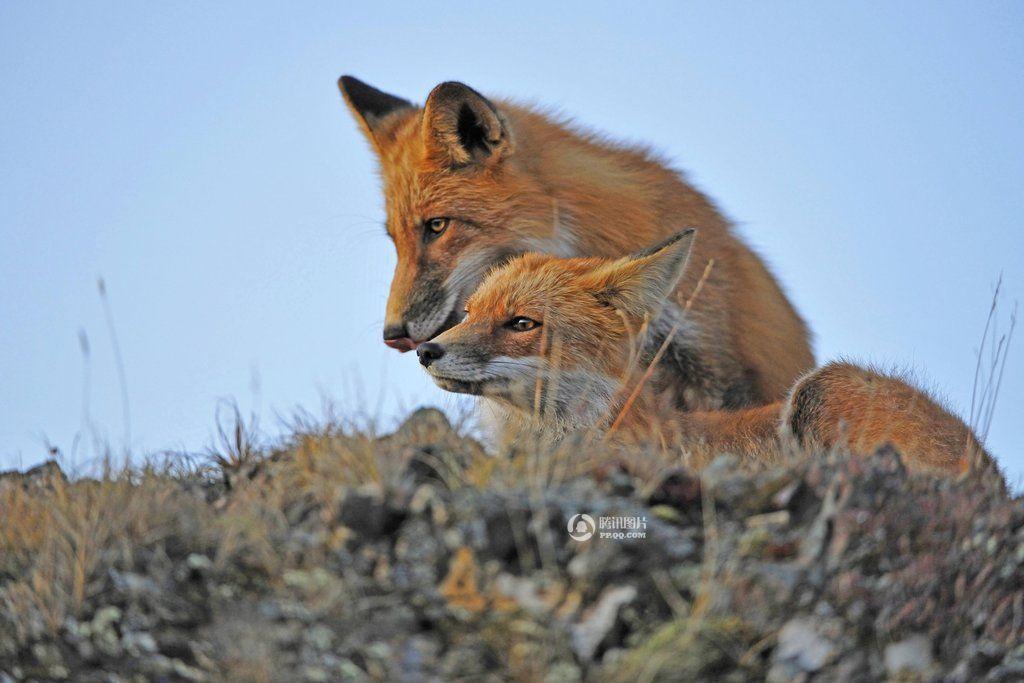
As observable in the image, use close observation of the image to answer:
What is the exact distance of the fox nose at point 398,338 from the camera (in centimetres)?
694

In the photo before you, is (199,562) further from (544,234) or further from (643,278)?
(544,234)

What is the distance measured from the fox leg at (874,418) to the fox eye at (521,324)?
5.07 feet

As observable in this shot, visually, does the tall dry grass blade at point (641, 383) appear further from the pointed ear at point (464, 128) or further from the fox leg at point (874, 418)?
the pointed ear at point (464, 128)

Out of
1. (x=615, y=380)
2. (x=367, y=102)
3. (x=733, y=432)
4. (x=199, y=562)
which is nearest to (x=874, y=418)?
(x=733, y=432)

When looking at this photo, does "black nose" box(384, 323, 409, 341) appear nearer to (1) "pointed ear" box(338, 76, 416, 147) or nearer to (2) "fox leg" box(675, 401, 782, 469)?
(2) "fox leg" box(675, 401, 782, 469)

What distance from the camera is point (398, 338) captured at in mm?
6969

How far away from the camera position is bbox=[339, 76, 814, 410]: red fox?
698cm

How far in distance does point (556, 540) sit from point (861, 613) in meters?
1.02

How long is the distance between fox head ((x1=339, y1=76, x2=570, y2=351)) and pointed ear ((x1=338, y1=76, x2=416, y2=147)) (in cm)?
112

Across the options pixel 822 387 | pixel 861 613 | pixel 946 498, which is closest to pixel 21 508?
pixel 861 613

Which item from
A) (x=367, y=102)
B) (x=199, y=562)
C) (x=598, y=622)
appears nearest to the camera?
(x=598, y=622)

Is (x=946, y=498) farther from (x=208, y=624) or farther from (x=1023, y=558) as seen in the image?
(x=208, y=624)
